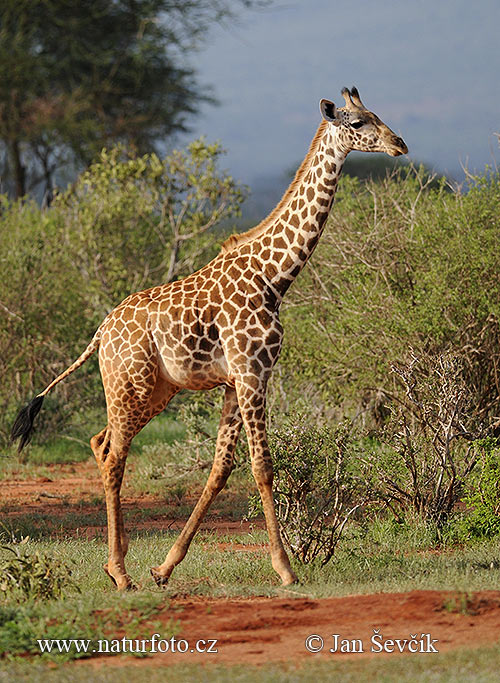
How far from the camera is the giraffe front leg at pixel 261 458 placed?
6.39 meters

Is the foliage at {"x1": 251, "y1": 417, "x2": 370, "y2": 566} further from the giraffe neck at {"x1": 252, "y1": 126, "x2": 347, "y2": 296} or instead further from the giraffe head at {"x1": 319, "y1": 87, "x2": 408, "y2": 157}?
the giraffe head at {"x1": 319, "y1": 87, "x2": 408, "y2": 157}

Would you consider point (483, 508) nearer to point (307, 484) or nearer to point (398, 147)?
point (307, 484)

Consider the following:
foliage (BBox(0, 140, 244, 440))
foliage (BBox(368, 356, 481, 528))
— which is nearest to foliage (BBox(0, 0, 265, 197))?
foliage (BBox(0, 140, 244, 440))

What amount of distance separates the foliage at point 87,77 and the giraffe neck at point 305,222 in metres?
24.1

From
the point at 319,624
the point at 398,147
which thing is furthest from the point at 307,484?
the point at 398,147

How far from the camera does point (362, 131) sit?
258 inches

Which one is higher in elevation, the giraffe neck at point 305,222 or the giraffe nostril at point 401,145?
the giraffe nostril at point 401,145

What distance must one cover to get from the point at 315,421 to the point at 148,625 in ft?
19.3

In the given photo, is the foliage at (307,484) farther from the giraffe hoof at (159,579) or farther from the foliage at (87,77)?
the foliage at (87,77)

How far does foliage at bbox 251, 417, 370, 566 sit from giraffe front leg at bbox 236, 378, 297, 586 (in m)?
0.75

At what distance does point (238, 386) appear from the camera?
21.2 feet

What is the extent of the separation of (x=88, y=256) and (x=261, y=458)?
10178 mm

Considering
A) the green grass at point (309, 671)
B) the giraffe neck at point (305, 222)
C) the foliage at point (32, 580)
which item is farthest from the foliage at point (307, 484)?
the green grass at point (309, 671)

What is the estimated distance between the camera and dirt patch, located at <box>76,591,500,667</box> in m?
4.81
